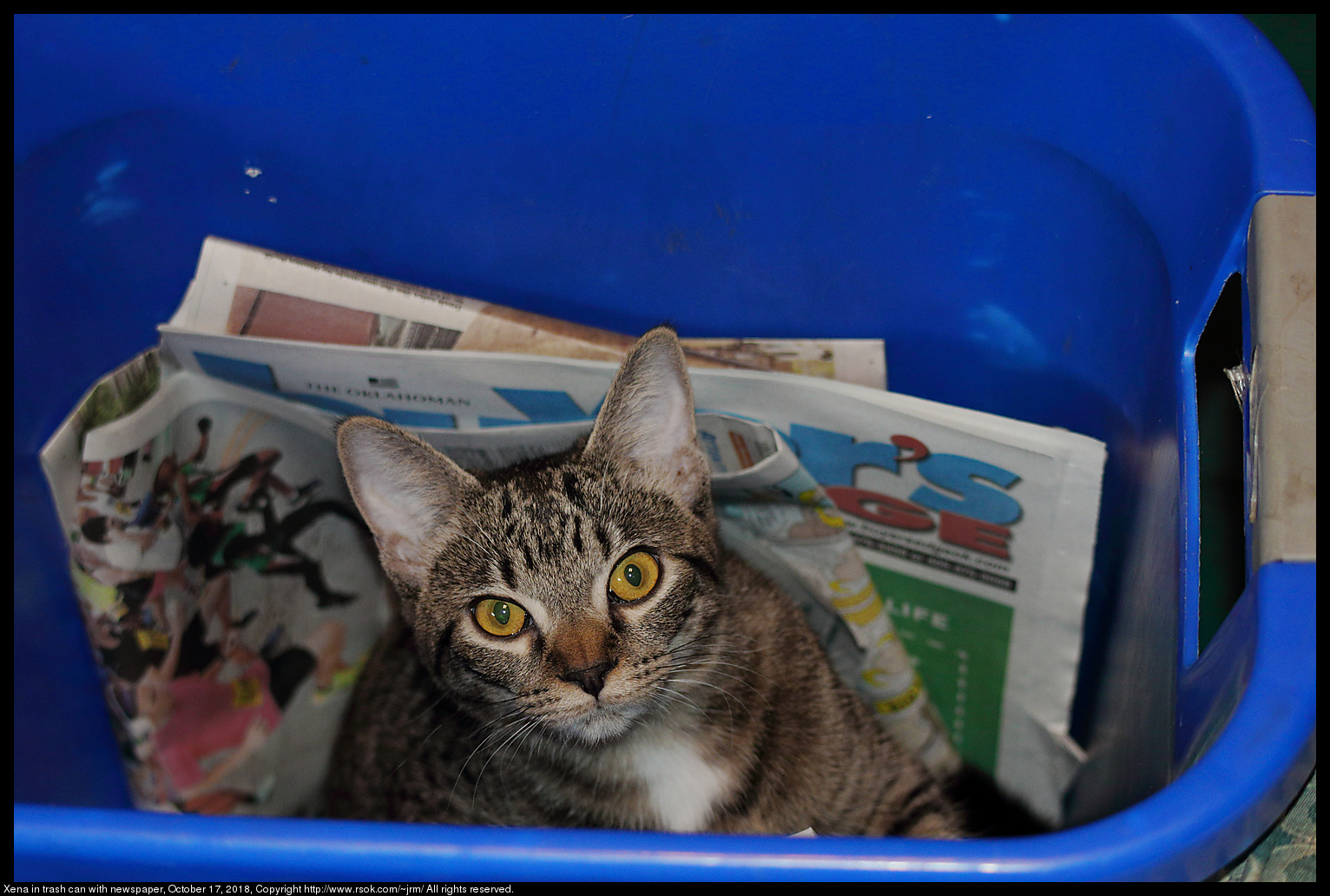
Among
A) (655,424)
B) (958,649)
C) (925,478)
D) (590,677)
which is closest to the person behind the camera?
(590,677)

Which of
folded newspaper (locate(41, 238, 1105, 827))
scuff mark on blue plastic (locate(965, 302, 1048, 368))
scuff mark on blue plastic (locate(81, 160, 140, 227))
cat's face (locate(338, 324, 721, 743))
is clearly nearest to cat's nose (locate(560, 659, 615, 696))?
cat's face (locate(338, 324, 721, 743))

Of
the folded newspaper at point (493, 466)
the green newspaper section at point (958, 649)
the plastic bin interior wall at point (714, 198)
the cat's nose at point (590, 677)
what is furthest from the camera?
the green newspaper section at point (958, 649)

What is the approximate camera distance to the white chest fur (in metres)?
0.95

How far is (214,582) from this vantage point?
1256 mm

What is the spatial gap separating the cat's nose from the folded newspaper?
33cm

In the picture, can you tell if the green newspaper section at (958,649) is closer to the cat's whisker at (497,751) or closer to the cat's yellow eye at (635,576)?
the cat's yellow eye at (635,576)

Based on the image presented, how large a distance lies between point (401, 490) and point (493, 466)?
13.6 inches

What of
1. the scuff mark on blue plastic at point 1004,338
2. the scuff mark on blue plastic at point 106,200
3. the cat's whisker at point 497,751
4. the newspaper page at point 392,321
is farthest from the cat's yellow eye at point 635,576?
the scuff mark on blue plastic at point 106,200

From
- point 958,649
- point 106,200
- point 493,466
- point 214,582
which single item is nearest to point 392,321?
point 493,466

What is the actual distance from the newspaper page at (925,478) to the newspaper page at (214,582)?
0.11 meters

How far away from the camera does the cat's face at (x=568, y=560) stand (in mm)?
825

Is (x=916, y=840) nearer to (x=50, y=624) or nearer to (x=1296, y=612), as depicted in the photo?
(x=1296, y=612)

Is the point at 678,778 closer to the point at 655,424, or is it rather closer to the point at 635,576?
the point at 635,576

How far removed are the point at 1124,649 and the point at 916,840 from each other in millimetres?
619
